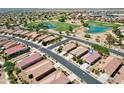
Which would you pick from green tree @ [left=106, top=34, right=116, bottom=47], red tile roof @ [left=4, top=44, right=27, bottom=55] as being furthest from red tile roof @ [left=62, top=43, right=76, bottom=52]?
red tile roof @ [left=4, top=44, right=27, bottom=55]

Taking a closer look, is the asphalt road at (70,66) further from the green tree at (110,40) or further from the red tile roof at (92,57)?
the green tree at (110,40)

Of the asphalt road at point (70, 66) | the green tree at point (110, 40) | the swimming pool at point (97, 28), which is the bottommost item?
the asphalt road at point (70, 66)

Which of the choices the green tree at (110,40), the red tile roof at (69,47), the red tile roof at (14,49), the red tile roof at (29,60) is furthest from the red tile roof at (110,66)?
the red tile roof at (14,49)

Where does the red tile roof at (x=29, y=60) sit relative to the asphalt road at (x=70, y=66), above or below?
above

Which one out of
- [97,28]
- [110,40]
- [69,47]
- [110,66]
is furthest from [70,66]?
[110,40]

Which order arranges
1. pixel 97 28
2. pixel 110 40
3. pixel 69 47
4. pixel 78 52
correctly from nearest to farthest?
pixel 78 52, pixel 97 28, pixel 69 47, pixel 110 40

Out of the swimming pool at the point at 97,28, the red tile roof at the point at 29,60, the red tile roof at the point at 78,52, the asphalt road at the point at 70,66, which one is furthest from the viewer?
the swimming pool at the point at 97,28

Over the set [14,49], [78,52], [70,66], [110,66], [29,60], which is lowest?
[70,66]

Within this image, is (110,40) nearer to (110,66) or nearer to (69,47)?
(69,47)

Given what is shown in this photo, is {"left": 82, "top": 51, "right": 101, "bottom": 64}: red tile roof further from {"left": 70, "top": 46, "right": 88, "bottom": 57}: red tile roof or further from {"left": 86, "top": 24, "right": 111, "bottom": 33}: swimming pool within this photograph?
{"left": 86, "top": 24, "right": 111, "bottom": 33}: swimming pool

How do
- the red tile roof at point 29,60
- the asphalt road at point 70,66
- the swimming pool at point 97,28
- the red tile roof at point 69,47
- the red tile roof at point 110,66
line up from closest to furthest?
the asphalt road at point 70,66 < the red tile roof at point 29,60 < the red tile roof at point 110,66 < the swimming pool at point 97,28 < the red tile roof at point 69,47

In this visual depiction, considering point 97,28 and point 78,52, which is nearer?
point 78,52
